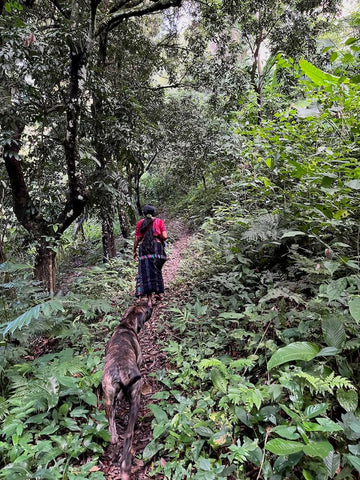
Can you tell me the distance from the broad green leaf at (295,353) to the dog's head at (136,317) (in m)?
1.82

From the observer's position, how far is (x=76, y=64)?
16.6ft

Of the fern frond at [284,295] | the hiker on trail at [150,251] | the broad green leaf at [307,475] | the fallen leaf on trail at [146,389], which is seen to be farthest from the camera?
the hiker on trail at [150,251]

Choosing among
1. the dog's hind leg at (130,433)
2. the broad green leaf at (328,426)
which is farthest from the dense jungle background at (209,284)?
the dog's hind leg at (130,433)

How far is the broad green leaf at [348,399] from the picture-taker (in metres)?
1.88

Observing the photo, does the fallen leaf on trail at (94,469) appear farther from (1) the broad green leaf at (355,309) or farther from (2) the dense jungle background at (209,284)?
(1) the broad green leaf at (355,309)

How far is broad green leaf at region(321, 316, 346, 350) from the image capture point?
211cm

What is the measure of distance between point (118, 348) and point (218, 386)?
3.34ft

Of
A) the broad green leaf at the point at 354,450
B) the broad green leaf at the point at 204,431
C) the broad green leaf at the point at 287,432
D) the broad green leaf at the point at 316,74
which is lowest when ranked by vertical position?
the broad green leaf at the point at 204,431

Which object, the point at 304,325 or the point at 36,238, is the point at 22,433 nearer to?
the point at 304,325

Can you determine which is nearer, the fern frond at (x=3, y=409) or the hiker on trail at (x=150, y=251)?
the fern frond at (x=3, y=409)

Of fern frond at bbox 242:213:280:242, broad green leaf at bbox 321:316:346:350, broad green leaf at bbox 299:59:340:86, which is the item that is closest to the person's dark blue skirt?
fern frond at bbox 242:213:280:242

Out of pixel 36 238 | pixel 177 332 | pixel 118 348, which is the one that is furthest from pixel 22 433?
pixel 36 238

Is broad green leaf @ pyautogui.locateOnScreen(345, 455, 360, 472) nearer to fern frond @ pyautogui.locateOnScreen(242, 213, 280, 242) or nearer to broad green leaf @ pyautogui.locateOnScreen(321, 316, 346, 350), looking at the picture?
broad green leaf @ pyautogui.locateOnScreen(321, 316, 346, 350)

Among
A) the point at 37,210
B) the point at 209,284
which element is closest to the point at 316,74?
the point at 209,284
